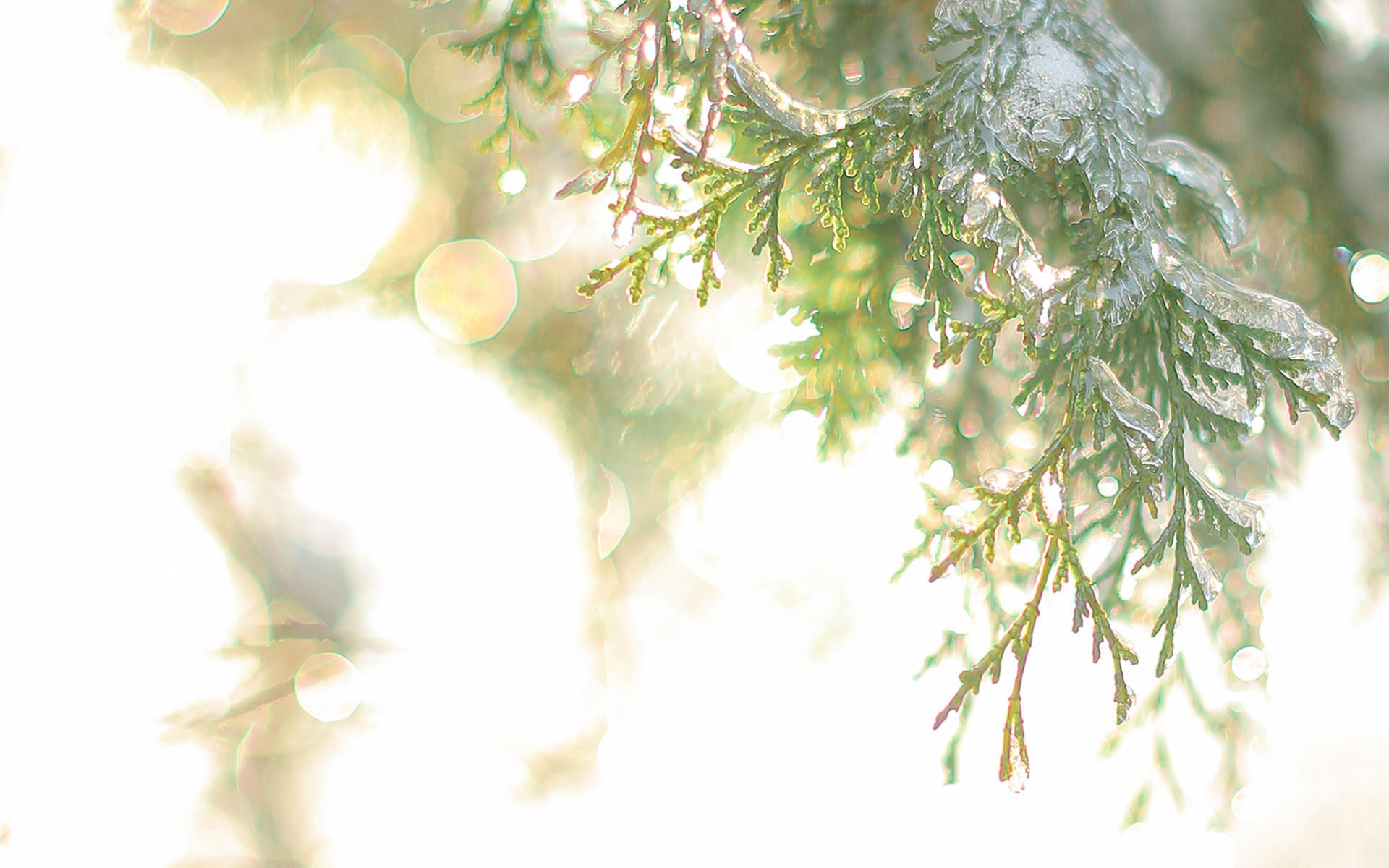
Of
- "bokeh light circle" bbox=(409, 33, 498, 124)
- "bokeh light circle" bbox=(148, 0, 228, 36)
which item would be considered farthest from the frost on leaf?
"bokeh light circle" bbox=(148, 0, 228, 36)

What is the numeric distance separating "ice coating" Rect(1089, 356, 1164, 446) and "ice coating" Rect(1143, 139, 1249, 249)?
224 mm

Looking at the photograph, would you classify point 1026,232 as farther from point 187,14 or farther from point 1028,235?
point 187,14

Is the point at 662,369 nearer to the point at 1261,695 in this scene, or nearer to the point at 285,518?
the point at 1261,695

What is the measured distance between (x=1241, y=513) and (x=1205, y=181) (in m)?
0.28

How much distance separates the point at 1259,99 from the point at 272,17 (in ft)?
5.34

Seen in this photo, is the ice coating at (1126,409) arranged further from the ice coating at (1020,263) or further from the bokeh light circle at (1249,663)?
the bokeh light circle at (1249,663)

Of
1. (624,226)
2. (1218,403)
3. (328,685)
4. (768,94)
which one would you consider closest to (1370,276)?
(1218,403)

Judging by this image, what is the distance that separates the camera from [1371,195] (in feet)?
3.18

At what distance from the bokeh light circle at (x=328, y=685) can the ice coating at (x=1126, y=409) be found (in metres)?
1.95

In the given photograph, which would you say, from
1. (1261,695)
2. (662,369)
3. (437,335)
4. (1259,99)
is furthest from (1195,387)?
(437,335)

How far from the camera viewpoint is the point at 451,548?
1797 mm

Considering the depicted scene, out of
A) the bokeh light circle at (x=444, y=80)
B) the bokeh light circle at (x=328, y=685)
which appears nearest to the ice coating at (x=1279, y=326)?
the bokeh light circle at (x=444, y=80)

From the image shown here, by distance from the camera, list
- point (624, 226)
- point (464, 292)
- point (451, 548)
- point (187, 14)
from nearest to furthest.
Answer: point (624, 226), point (187, 14), point (464, 292), point (451, 548)

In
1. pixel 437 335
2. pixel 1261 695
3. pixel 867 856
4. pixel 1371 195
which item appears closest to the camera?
pixel 1371 195
